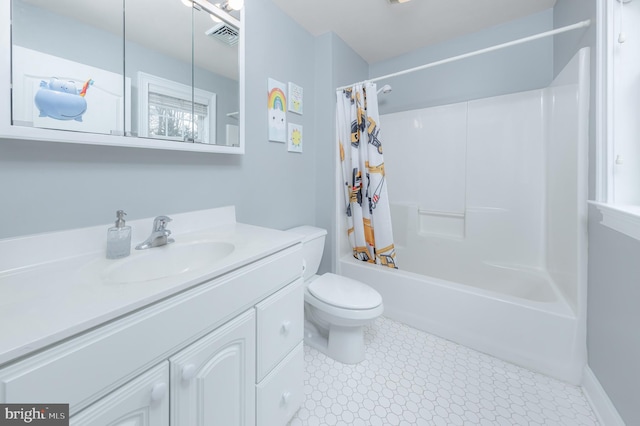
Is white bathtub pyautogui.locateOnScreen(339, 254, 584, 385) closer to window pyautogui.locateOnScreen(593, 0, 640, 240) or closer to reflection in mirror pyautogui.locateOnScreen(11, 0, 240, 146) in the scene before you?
window pyautogui.locateOnScreen(593, 0, 640, 240)

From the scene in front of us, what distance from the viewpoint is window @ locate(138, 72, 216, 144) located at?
→ 1.03 meters

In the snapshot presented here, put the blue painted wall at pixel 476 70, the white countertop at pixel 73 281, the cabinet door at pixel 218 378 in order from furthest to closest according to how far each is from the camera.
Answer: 1. the blue painted wall at pixel 476 70
2. the cabinet door at pixel 218 378
3. the white countertop at pixel 73 281

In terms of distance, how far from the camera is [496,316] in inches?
58.0

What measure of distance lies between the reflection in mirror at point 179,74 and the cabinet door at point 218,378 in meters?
0.85

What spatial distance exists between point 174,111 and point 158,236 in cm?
57

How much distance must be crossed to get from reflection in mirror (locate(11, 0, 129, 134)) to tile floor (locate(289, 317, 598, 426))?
1496 mm

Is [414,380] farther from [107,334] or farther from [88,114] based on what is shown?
[88,114]

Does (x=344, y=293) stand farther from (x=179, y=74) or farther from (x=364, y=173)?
(x=179, y=74)

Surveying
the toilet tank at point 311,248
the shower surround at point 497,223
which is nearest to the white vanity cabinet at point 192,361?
the toilet tank at point 311,248

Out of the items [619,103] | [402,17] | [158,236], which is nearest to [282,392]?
[158,236]

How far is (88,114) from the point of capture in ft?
2.90

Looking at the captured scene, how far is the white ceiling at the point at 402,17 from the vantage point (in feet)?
5.56

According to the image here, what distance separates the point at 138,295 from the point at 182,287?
9 cm

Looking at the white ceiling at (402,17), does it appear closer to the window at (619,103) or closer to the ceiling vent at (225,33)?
the ceiling vent at (225,33)
